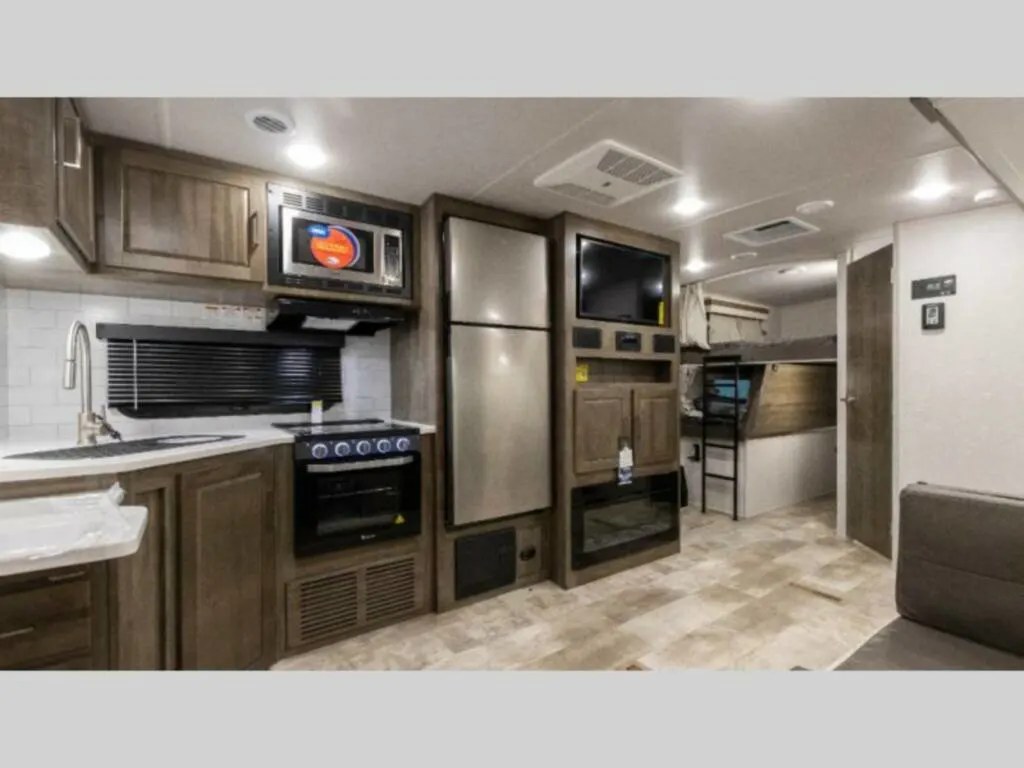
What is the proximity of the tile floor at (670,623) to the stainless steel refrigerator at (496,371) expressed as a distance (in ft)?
1.84

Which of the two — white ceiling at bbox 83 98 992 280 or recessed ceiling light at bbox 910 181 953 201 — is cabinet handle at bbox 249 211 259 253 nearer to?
white ceiling at bbox 83 98 992 280

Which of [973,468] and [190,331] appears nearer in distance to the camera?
[190,331]

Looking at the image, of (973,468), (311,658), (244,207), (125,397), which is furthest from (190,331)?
(973,468)

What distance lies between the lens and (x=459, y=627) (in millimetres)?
2236

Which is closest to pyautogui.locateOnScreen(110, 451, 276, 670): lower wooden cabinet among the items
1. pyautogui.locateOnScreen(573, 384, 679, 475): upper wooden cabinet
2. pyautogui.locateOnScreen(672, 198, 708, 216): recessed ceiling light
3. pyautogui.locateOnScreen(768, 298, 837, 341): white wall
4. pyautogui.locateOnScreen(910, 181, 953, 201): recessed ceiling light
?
pyautogui.locateOnScreen(573, 384, 679, 475): upper wooden cabinet

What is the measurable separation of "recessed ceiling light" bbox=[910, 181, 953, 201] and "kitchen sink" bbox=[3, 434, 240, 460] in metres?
3.77

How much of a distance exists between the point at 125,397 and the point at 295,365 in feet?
2.54

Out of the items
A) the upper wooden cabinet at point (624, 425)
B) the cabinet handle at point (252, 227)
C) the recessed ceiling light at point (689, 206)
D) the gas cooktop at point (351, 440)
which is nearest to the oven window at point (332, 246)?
the cabinet handle at point (252, 227)

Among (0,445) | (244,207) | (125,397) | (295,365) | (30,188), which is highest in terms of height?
(244,207)

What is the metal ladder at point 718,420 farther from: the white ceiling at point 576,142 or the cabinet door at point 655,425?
the white ceiling at point 576,142

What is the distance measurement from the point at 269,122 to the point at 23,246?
3.16 feet

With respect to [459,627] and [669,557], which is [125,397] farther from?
[669,557]

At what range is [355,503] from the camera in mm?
2195

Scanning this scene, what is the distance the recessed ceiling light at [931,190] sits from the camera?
2.35m
